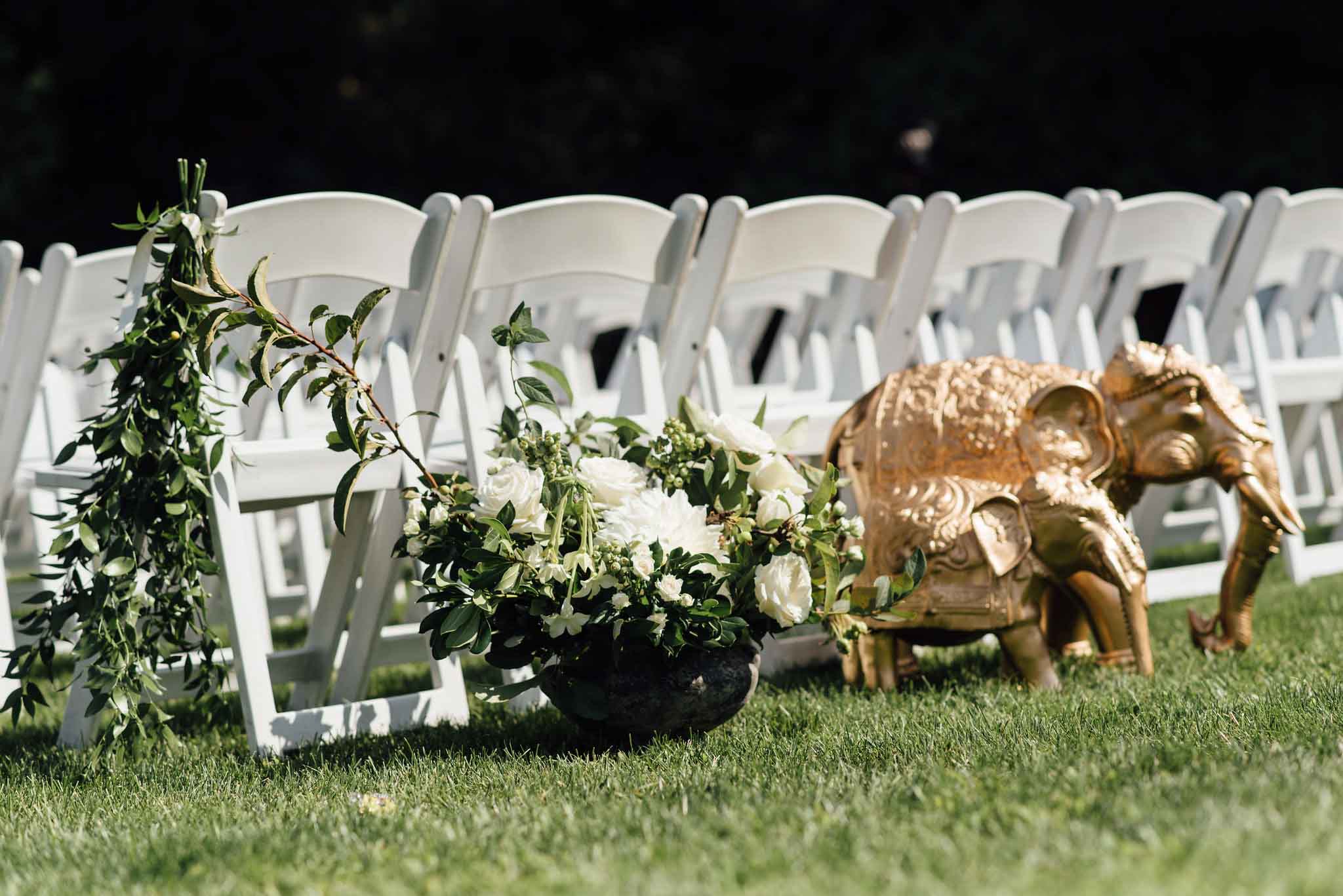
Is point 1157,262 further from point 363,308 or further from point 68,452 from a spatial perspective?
point 68,452

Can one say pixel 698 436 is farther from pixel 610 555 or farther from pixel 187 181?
pixel 187 181

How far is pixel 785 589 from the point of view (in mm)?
2883

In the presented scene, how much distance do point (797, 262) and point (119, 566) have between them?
1.83 metres

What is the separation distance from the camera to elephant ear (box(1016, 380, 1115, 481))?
3.45 m

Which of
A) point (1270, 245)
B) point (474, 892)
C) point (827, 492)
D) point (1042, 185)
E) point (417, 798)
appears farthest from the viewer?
point (1042, 185)

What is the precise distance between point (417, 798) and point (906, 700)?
3.96ft

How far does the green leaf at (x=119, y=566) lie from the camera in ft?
9.87

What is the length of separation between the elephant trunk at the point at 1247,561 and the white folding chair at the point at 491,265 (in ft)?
4.87

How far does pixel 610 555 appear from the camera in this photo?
9.19ft

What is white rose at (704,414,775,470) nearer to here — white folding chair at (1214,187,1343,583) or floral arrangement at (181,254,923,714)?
floral arrangement at (181,254,923,714)

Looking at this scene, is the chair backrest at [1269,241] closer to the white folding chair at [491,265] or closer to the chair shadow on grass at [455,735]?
the chair shadow on grass at [455,735]

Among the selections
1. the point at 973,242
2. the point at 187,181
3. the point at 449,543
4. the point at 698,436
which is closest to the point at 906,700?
the point at 698,436

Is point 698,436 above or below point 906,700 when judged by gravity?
above

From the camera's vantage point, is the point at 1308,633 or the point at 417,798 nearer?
the point at 417,798
